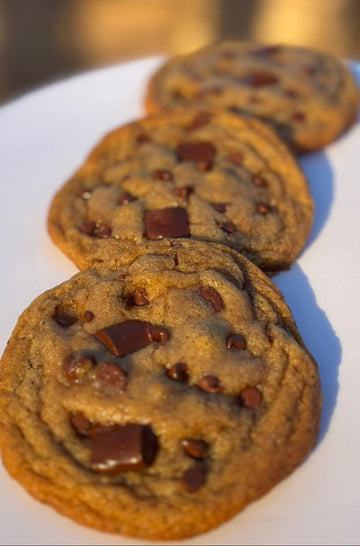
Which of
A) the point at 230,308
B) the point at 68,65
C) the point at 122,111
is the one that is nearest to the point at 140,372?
the point at 230,308

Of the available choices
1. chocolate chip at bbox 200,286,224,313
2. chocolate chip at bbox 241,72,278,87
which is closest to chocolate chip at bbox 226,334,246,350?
chocolate chip at bbox 200,286,224,313

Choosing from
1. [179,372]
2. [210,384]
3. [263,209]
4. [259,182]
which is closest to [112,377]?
[179,372]

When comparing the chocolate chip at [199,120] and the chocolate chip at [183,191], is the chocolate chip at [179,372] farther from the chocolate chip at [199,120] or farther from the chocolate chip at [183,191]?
the chocolate chip at [199,120]

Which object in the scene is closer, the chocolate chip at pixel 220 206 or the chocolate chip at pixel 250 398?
the chocolate chip at pixel 250 398

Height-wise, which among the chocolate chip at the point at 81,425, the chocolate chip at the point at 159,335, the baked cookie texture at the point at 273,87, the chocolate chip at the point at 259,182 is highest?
the baked cookie texture at the point at 273,87

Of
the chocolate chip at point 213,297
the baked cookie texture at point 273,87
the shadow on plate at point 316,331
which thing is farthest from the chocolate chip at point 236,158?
the chocolate chip at point 213,297

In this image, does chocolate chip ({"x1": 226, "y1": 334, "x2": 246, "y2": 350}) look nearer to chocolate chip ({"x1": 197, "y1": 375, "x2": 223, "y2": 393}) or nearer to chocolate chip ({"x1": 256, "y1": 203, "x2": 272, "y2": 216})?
chocolate chip ({"x1": 197, "y1": 375, "x2": 223, "y2": 393})

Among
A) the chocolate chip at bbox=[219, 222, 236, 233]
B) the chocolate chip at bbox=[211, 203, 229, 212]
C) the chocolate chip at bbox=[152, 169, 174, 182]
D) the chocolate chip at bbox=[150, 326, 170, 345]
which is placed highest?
the chocolate chip at bbox=[152, 169, 174, 182]
